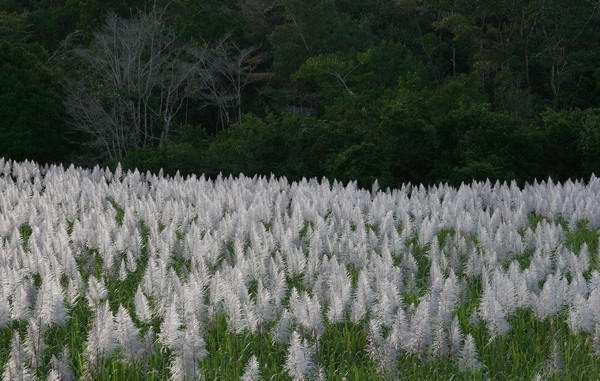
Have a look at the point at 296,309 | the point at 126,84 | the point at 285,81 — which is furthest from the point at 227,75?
the point at 296,309

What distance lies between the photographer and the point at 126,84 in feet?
112

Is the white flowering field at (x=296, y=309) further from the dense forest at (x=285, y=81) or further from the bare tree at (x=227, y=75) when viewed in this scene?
the bare tree at (x=227, y=75)

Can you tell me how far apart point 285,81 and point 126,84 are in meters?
8.46

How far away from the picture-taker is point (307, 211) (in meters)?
8.45

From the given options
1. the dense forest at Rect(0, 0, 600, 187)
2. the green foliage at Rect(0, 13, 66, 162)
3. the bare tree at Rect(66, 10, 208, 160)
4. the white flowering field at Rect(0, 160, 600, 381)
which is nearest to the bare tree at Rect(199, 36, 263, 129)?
the dense forest at Rect(0, 0, 600, 187)

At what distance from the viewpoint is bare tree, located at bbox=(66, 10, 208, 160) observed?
109 ft

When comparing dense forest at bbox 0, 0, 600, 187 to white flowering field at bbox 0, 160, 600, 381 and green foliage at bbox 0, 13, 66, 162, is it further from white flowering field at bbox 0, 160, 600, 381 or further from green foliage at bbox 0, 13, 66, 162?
white flowering field at bbox 0, 160, 600, 381

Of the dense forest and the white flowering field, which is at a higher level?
the dense forest

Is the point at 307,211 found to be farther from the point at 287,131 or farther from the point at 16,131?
the point at 16,131

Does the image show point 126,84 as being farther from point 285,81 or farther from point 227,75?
point 285,81

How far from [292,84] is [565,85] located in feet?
41.7

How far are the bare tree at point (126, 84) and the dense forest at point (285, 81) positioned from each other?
0.09 m

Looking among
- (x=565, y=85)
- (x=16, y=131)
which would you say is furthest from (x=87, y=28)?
(x=565, y=85)

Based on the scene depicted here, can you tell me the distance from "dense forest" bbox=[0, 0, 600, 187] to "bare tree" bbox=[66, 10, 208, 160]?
88 mm
